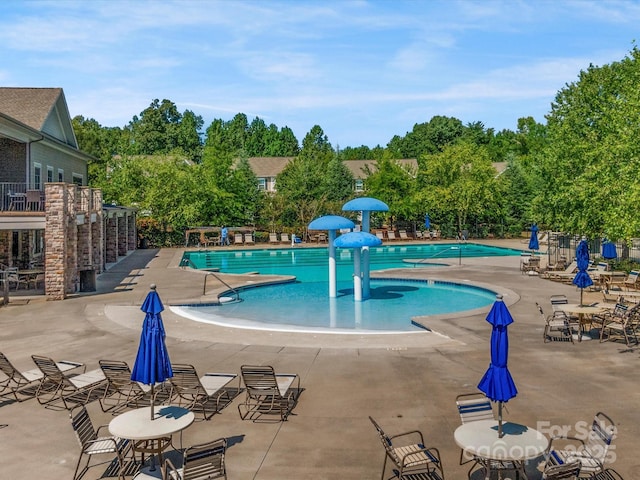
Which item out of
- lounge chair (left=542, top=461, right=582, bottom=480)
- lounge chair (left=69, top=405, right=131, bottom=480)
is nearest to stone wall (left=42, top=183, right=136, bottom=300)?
lounge chair (left=69, top=405, right=131, bottom=480)

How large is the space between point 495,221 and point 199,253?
27565 millimetres

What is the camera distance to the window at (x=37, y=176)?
27969mm

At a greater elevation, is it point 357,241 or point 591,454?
point 357,241

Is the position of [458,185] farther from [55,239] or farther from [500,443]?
[500,443]

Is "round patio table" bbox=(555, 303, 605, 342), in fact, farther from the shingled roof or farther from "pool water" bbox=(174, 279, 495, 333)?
the shingled roof

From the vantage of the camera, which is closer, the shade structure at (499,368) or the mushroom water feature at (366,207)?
the shade structure at (499,368)

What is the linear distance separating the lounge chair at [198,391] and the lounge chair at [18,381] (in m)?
2.82

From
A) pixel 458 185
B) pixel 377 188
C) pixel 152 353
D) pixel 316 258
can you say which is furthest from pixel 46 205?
pixel 458 185

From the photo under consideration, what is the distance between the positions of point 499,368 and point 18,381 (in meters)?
9.24

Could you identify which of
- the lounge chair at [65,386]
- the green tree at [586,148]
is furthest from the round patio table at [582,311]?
the lounge chair at [65,386]

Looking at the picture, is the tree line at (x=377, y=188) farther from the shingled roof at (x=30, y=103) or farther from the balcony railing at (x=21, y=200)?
the balcony railing at (x=21, y=200)

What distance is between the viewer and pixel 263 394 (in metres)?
9.89

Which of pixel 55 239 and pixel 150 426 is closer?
pixel 150 426

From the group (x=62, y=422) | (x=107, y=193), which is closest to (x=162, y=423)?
(x=62, y=422)
